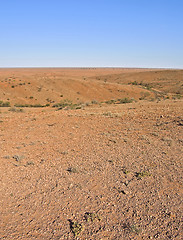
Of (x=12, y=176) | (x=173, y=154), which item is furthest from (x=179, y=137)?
(x=12, y=176)

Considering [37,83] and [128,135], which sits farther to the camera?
[37,83]

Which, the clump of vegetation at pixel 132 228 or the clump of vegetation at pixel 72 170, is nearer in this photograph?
the clump of vegetation at pixel 132 228

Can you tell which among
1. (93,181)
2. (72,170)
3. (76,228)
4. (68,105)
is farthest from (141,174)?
(68,105)

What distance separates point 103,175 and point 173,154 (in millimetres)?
3103

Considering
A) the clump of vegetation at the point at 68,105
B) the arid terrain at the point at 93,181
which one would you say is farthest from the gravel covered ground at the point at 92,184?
the clump of vegetation at the point at 68,105

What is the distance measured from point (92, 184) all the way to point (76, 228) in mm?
1792

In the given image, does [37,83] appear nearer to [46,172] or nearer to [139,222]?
[46,172]

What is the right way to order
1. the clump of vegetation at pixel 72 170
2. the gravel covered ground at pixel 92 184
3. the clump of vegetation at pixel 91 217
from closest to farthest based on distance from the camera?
the gravel covered ground at pixel 92 184 < the clump of vegetation at pixel 91 217 < the clump of vegetation at pixel 72 170

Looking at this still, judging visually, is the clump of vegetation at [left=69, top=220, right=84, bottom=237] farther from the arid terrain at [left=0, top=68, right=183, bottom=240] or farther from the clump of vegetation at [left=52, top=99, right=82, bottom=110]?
the clump of vegetation at [left=52, top=99, right=82, bottom=110]

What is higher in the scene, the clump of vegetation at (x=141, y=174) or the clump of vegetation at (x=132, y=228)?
the clump of vegetation at (x=141, y=174)

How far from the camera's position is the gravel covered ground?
4195mm

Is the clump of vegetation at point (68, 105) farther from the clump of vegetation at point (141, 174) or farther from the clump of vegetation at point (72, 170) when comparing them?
the clump of vegetation at point (141, 174)

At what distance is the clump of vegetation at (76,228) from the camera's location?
13.2 feet

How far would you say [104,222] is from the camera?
170 inches
